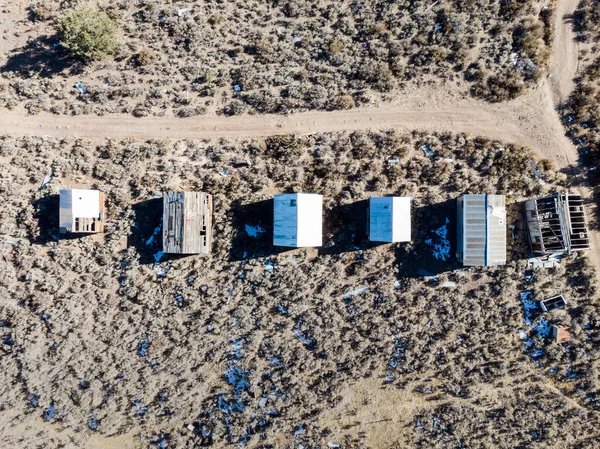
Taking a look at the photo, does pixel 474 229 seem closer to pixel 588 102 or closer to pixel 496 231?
pixel 496 231

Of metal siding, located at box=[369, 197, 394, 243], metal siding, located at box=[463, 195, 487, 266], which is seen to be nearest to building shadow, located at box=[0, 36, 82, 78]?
metal siding, located at box=[369, 197, 394, 243]

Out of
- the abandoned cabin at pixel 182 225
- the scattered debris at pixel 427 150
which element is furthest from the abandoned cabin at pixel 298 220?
the scattered debris at pixel 427 150

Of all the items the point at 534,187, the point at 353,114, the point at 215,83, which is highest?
the point at 215,83

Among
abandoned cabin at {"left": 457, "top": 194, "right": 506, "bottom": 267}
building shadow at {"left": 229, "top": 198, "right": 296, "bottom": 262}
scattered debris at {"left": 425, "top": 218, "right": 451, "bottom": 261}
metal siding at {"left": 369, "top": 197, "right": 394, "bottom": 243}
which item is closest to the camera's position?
metal siding at {"left": 369, "top": 197, "right": 394, "bottom": 243}

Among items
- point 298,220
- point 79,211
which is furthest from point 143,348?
point 298,220

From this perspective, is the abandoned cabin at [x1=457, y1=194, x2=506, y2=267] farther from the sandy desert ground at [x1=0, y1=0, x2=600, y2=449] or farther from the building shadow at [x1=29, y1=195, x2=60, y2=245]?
the building shadow at [x1=29, y1=195, x2=60, y2=245]

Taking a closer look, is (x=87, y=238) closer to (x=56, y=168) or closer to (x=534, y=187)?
(x=56, y=168)

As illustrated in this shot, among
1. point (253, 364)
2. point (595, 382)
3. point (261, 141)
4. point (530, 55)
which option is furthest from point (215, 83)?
point (595, 382)
